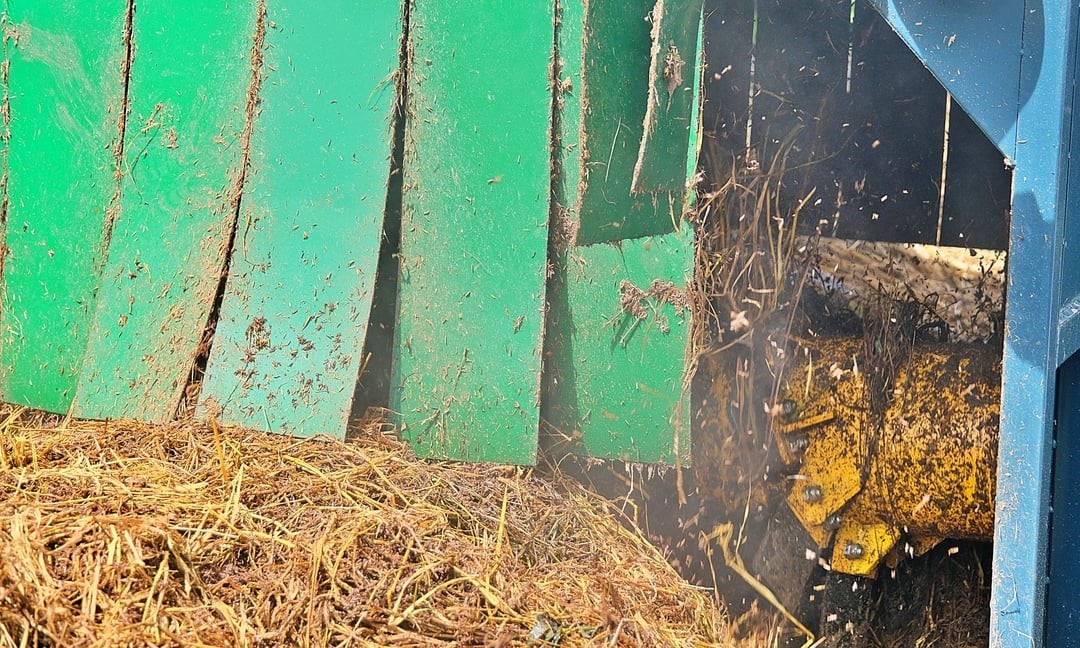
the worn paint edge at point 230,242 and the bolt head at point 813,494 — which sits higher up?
the worn paint edge at point 230,242

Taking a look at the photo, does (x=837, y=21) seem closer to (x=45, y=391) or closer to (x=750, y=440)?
(x=750, y=440)

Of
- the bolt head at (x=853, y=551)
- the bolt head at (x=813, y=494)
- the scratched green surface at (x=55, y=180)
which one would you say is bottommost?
the bolt head at (x=853, y=551)

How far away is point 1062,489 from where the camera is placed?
2902mm

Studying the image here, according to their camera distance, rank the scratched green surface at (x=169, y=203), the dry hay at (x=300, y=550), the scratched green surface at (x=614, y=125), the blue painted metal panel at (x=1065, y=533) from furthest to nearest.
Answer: the scratched green surface at (x=169, y=203), the scratched green surface at (x=614, y=125), the blue painted metal panel at (x=1065, y=533), the dry hay at (x=300, y=550)

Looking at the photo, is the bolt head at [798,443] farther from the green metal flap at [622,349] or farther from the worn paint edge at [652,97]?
the worn paint edge at [652,97]

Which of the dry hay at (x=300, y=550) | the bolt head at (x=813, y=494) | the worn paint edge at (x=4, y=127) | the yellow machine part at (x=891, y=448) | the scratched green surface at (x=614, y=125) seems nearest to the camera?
the dry hay at (x=300, y=550)

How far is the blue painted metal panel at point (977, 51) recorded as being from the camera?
2713mm

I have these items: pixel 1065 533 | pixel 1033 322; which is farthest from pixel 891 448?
pixel 1033 322

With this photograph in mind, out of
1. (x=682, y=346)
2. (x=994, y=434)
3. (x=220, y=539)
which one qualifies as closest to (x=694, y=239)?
(x=682, y=346)

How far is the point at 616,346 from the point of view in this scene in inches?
141

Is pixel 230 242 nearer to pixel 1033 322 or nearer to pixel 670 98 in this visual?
pixel 670 98

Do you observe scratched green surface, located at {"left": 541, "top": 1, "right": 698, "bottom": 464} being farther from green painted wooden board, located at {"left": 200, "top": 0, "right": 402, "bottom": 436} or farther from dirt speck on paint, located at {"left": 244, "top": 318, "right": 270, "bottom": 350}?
dirt speck on paint, located at {"left": 244, "top": 318, "right": 270, "bottom": 350}

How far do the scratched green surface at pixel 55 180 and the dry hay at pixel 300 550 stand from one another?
303 millimetres

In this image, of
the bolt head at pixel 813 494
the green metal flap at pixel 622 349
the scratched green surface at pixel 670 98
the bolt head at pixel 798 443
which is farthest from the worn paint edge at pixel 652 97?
the bolt head at pixel 813 494
